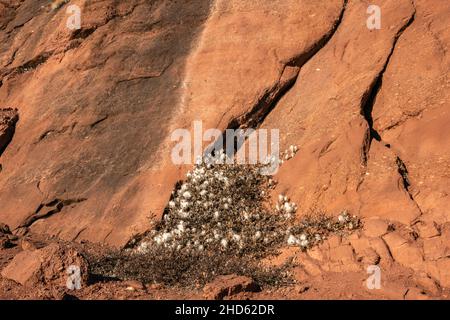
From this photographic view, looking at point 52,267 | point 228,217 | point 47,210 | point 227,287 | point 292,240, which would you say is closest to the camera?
point 227,287

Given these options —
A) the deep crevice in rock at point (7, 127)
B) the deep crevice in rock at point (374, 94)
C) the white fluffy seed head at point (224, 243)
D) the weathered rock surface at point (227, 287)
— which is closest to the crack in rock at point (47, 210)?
the deep crevice in rock at point (7, 127)

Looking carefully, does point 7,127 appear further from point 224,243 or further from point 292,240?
point 292,240

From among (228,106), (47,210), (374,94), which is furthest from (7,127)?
(374,94)

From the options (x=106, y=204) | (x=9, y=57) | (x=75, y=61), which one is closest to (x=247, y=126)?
(x=106, y=204)

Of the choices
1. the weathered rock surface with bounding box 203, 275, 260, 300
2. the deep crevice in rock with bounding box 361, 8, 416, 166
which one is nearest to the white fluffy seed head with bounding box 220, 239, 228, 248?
the weathered rock surface with bounding box 203, 275, 260, 300

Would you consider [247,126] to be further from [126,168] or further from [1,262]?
[1,262]

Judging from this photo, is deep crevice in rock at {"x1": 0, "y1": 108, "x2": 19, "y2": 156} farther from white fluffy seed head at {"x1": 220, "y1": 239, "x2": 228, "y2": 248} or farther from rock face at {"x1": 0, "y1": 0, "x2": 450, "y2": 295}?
white fluffy seed head at {"x1": 220, "y1": 239, "x2": 228, "y2": 248}

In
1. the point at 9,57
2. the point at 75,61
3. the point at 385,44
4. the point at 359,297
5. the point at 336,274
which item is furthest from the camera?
the point at 9,57

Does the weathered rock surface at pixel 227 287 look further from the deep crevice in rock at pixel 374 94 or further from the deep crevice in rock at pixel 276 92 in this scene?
the deep crevice in rock at pixel 276 92

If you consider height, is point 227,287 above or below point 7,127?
below
